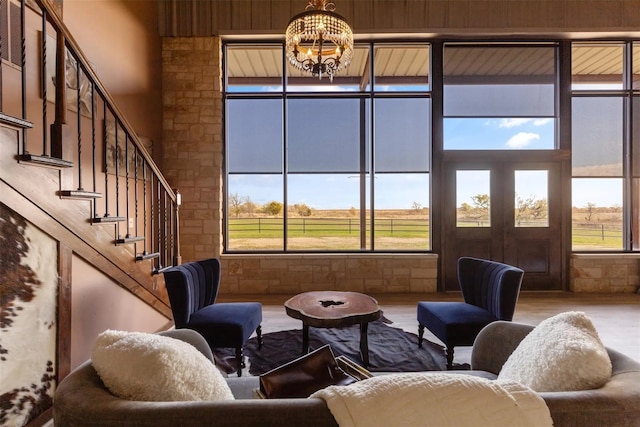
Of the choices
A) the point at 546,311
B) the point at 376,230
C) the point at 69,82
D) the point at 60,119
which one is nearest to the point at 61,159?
the point at 60,119

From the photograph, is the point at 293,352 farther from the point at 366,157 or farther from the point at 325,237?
the point at 366,157

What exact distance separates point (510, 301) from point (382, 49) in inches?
170

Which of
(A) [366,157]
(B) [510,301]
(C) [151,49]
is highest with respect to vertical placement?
(C) [151,49]

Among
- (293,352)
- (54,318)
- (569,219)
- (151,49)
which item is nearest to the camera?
(54,318)

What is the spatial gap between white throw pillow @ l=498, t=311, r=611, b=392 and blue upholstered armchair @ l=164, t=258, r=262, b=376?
1970 mm

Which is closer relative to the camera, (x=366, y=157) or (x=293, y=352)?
(x=293, y=352)

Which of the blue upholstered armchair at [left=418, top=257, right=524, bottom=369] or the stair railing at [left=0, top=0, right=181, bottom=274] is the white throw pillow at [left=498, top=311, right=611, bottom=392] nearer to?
the blue upholstered armchair at [left=418, top=257, right=524, bottom=369]

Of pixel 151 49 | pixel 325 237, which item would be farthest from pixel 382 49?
pixel 151 49

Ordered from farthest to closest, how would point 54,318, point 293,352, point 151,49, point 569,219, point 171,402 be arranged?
point 569,219 → point 151,49 → point 293,352 → point 54,318 → point 171,402

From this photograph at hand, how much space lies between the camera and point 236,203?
5297mm

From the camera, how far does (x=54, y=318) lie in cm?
208

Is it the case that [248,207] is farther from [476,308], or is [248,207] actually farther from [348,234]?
[476,308]

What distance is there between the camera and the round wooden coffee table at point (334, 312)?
2538 millimetres

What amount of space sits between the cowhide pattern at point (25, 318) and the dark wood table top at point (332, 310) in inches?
64.5
